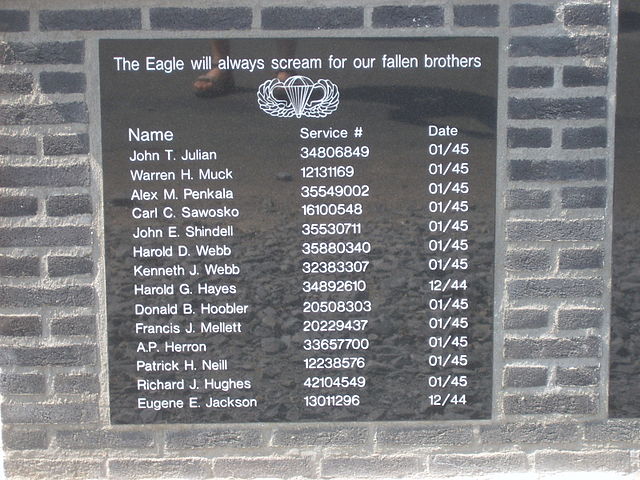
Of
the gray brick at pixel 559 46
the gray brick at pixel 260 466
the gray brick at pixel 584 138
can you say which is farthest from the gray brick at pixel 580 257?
the gray brick at pixel 260 466

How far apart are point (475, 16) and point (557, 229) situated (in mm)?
884

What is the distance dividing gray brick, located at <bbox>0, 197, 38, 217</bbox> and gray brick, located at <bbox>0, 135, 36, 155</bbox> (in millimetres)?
182

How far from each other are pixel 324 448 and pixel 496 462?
28.1 inches

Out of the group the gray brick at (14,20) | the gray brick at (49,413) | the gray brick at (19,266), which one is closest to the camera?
the gray brick at (14,20)

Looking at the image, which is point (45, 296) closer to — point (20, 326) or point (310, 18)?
point (20, 326)

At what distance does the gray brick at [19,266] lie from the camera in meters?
3.25

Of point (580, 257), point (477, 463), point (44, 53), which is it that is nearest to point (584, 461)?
point (477, 463)

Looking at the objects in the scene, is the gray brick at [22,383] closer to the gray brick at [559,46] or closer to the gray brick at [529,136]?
the gray brick at [529,136]

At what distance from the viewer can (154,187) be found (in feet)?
10.6

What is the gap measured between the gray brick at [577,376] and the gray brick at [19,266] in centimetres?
213

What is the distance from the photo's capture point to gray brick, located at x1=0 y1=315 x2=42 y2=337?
129 inches

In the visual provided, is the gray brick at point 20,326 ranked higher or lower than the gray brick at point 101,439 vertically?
higher

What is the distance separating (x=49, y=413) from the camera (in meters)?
3.36

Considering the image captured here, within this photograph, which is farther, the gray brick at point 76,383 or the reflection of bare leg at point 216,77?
the gray brick at point 76,383
